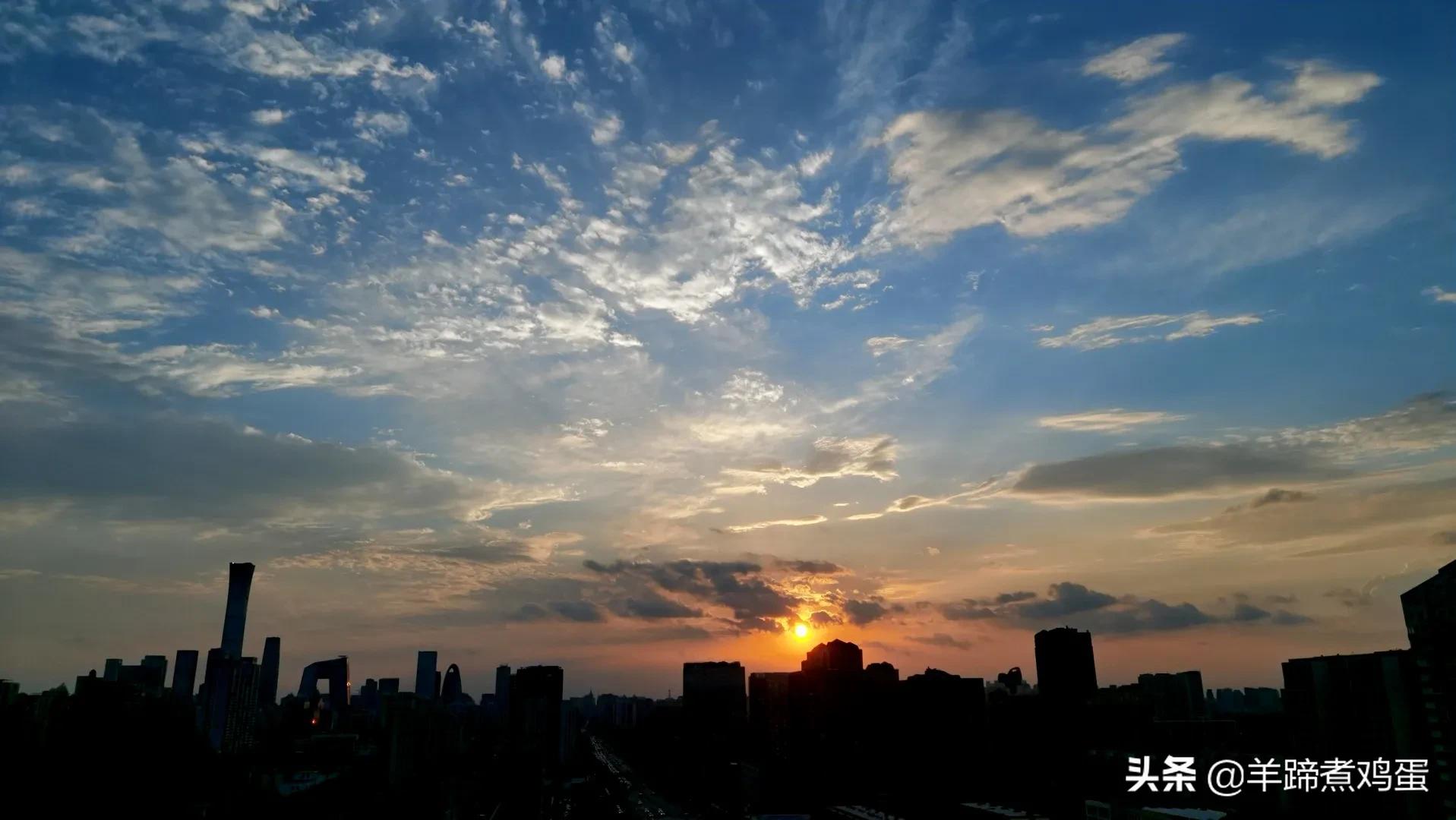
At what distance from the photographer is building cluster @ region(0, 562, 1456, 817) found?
284ft

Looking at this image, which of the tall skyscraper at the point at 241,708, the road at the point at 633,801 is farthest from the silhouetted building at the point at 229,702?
the road at the point at 633,801

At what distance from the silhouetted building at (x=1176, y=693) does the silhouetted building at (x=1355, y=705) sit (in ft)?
197

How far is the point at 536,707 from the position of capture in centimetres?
17162

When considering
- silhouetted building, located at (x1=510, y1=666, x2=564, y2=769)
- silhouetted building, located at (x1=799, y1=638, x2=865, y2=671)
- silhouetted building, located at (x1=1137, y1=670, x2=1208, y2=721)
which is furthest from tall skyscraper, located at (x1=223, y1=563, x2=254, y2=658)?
silhouetted building, located at (x1=1137, y1=670, x2=1208, y2=721)

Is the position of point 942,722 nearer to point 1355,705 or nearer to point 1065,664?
point 1065,664

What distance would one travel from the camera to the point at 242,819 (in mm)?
85000

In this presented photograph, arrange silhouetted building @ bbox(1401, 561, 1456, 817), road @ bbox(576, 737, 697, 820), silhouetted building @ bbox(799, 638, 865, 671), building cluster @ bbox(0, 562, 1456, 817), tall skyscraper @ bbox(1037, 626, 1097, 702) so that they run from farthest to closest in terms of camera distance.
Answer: silhouetted building @ bbox(799, 638, 865, 671) → tall skyscraper @ bbox(1037, 626, 1097, 702) → road @ bbox(576, 737, 697, 820) → building cluster @ bbox(0, 562, 1456, 817) → silhouetted building @ bbox(1401, 561, 1456, 817)

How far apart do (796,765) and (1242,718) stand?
289 ft

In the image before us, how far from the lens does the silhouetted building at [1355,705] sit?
9150 centimetres

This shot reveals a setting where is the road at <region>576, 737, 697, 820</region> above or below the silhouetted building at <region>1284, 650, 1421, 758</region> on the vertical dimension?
below

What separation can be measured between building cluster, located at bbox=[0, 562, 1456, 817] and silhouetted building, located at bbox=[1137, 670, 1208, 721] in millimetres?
390

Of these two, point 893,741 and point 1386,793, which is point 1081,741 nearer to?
point 893,741

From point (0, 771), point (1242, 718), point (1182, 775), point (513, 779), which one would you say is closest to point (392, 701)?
point (513, 779)

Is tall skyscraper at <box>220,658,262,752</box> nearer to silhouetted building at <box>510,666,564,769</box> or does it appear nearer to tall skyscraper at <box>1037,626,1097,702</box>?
silhouetted building at <box>510,666,564,769</box>
